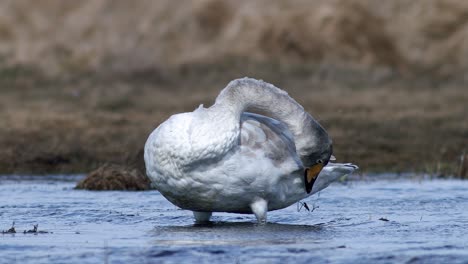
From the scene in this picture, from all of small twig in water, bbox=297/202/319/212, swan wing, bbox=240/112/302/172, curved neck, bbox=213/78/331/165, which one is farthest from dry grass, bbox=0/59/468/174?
curved neck, bbox=213/78/331/165

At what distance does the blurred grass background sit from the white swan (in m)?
5.38

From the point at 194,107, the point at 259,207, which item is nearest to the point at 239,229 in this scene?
the point at 259,207

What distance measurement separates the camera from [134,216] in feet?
33.2

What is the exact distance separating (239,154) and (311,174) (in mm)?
778

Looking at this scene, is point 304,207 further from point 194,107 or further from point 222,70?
point 222,70

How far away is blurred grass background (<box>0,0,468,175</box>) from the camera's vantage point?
16625 mm

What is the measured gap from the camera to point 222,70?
75.4 feet

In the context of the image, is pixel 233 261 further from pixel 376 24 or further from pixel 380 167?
pixel 376 24

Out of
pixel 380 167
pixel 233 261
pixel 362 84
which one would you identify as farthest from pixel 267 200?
pixel 362 84

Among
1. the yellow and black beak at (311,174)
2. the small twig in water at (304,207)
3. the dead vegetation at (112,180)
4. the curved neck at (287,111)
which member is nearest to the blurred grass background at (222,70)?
the dead vegetation at (112,180)

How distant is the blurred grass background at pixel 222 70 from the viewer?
1662cm

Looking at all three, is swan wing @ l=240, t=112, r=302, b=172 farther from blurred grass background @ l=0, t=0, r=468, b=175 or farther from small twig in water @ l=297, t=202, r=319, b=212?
blurred grass background @ l=0, t=0, r=468, b=175

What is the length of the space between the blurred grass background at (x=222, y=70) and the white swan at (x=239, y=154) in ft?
17.6

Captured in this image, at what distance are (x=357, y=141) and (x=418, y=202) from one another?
5.53 m
